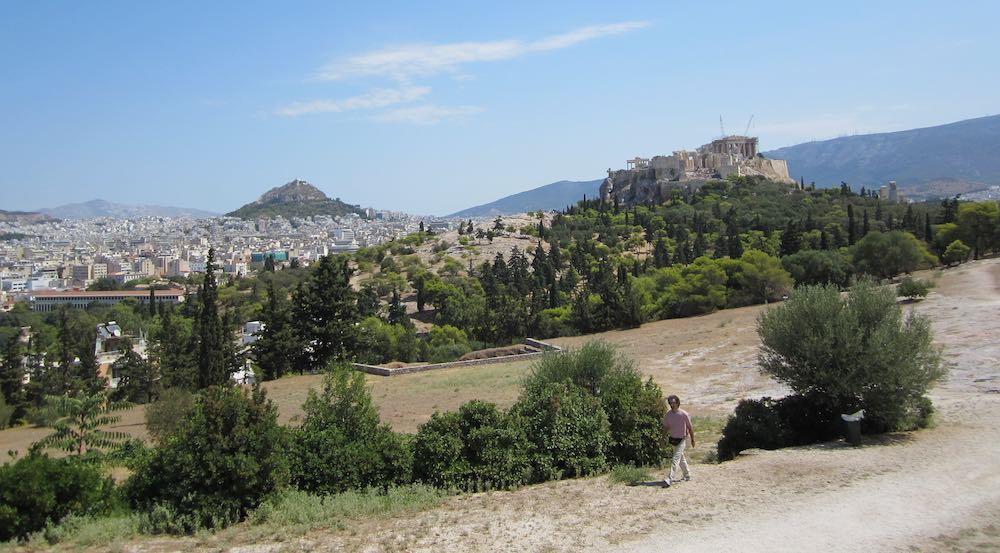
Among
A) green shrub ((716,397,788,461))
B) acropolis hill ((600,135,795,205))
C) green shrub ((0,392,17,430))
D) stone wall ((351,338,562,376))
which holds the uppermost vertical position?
acropolis hill ((600,135,795,205))

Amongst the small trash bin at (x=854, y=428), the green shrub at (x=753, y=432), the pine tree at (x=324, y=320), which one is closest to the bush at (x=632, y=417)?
the green shrub at (x=753, y=432)

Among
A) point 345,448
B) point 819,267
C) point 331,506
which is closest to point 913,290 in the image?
point 819,267

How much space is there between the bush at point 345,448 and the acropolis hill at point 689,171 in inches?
4117

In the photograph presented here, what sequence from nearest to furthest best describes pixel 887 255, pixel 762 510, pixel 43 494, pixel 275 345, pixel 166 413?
1. pixel 762 510
2. pixel 43 494
3. pixel 166 413
4. pixel 275 345
5. pixel 887 255

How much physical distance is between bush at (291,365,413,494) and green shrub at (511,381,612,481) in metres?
1.90

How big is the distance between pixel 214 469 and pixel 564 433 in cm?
493

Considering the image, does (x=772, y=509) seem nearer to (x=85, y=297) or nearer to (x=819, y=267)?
(x=819, y=267)

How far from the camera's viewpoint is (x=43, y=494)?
8.89 metres

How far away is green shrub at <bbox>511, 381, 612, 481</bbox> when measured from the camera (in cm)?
1091

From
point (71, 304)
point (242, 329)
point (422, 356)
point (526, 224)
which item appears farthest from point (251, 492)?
point (71, 304)

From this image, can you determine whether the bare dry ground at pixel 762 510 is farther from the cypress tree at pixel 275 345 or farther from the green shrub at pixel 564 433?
the cypress tree at pixel 275 345

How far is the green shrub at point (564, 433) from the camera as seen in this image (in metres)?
10.9

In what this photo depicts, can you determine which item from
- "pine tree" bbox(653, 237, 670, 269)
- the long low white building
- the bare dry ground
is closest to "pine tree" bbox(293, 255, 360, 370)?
the bare dry ground

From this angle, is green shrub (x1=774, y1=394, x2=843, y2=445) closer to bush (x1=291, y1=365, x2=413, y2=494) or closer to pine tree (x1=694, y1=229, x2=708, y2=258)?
bush (x1=291, y1=365, x2=413, y2=494)
